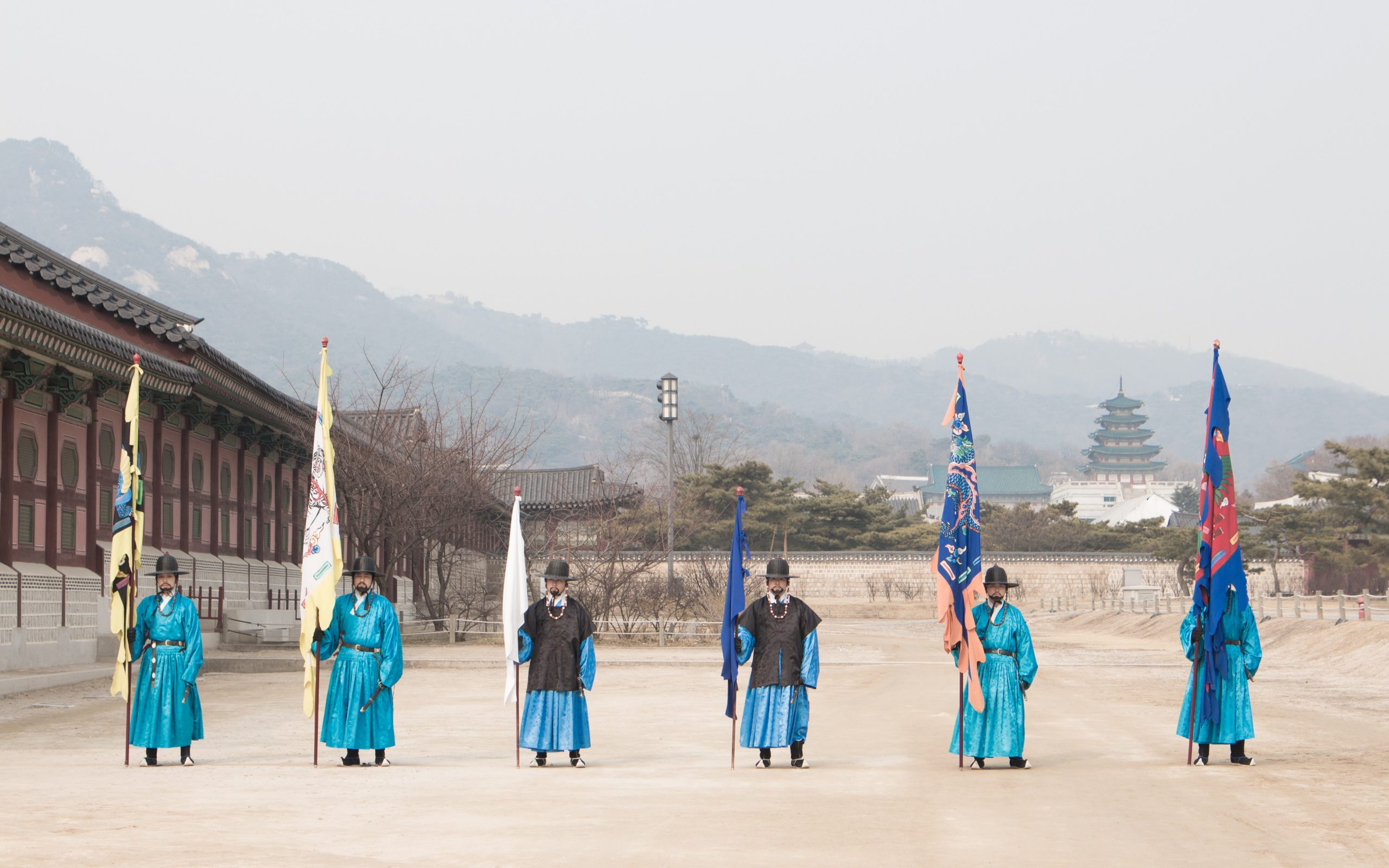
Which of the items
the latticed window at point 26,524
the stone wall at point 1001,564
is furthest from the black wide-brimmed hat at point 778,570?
the stone wall at point 1001,564

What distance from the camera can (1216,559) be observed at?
451 inches

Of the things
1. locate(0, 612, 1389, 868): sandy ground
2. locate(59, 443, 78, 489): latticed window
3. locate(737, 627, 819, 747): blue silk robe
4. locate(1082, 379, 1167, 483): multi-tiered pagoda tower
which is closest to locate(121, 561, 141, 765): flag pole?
locate(0, 612, 1389, 868): sandy ground

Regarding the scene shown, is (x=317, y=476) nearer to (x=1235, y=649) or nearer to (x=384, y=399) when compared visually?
(x=1235, y=649)

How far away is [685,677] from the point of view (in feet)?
76.7

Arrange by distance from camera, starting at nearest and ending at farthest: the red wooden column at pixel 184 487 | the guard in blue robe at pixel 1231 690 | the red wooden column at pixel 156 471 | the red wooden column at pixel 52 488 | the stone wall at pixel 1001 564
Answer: the guard in blue robe at pixel 1231 690
the red wooden column at pixel 52 488
the red wooden column at pixel 156 471
the red wooden column at pixel 184 487
the stone wall at pixel 1001 564

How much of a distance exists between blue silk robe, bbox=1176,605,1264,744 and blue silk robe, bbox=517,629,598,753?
4.88 m

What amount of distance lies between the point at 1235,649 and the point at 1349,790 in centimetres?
194

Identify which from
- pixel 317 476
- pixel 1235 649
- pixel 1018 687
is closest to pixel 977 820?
pixel 1018 687

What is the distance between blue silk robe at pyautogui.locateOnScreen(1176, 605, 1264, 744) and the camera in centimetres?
1112

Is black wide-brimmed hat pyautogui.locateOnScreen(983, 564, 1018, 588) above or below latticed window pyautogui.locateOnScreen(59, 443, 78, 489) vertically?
below

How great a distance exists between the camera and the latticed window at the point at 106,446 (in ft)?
79.4

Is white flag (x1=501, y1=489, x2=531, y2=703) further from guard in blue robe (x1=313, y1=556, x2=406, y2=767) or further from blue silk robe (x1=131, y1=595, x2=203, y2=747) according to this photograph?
blue silk robe (x1=131, y1=595, x2=203, y2=747)

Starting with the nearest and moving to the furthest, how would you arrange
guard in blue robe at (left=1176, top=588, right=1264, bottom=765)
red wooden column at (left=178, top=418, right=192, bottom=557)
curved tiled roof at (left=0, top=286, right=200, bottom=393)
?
guard in blue robe at (left=1176, top=588, right=1264, bottom=765) < curved tiled roof at (left=0, top=286, right=200, bottom=393) < red wooden column at (left=178, top=418, right=192, bottom=557)

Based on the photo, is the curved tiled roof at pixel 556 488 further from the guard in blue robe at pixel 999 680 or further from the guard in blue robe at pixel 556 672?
the guard in blue robe at pixel 999 680
